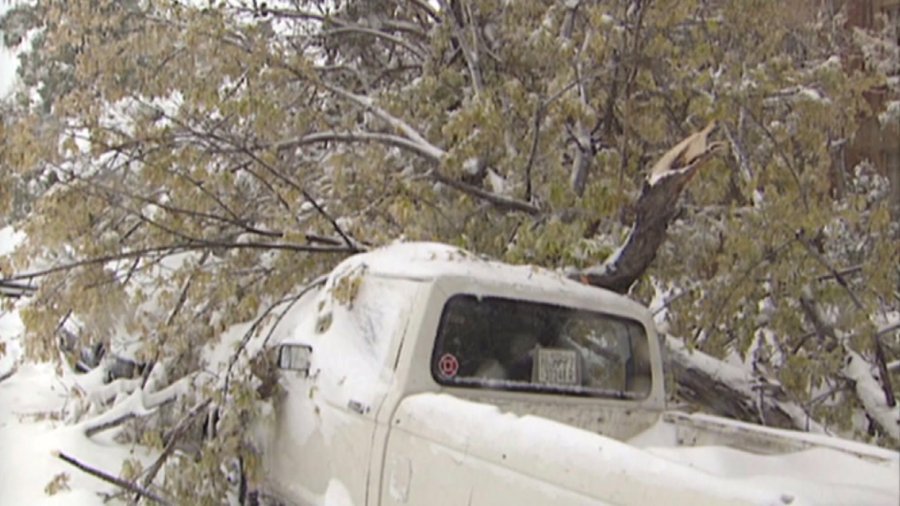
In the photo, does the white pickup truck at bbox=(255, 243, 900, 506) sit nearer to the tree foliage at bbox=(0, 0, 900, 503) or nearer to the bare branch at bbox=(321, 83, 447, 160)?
the tree foliage at bbox=(0, 0, 900, 503)

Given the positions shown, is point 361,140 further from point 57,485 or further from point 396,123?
point 57,485

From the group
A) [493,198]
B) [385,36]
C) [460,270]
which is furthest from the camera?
[385,36]

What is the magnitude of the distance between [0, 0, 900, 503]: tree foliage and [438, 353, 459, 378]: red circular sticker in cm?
175

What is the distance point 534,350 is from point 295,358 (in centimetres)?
111

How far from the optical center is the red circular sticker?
3662 mm

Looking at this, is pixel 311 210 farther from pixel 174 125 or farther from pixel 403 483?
pixel 403 483

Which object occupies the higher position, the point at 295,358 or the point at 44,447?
the point at 295,358

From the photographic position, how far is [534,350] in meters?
3.95

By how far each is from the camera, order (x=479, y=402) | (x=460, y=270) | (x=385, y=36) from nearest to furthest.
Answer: (x=479, y=402) → (x=460, y=270) → (x=385, y=36)

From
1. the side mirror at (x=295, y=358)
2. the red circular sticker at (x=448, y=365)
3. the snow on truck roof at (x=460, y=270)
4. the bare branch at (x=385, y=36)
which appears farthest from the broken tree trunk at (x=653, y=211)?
the bare branch at (x=385, y=36)

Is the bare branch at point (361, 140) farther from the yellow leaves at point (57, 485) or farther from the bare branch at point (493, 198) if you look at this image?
the yellow leaves at point (57, 485)

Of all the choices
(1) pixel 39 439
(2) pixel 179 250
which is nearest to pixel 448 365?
(2) pixel 179 250

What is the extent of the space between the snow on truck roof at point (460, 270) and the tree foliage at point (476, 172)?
45.7 inches

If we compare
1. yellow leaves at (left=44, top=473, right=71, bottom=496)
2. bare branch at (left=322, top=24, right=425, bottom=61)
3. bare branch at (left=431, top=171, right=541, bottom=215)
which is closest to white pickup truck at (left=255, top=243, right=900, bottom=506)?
yellow leaves at (left=44, top=473, right=71, bottom=496)
